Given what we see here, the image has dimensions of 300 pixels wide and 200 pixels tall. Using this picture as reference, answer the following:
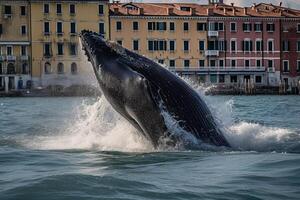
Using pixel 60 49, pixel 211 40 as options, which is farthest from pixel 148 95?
pixel 211 40

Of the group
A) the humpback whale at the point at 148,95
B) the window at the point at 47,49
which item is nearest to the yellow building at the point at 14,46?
the window at the point at 47,49

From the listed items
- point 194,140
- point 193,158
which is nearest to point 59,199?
point 193,158

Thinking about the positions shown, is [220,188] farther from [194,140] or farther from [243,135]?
[243,135]

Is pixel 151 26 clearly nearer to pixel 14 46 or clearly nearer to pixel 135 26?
pixel 135 26

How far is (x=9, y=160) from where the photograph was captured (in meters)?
8.76

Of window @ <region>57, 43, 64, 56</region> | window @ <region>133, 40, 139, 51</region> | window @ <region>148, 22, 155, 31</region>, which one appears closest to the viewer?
window @ <region>57, 43, 64, 56</region>

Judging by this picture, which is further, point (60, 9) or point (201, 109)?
point (60, 9)

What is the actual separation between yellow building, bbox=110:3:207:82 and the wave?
64455 millimetres

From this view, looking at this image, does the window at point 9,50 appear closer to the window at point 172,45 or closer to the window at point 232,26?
the window at point 172,45

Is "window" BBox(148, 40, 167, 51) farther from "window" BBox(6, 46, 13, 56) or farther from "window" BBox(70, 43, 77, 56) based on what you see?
"window" BBox(6, 46, 13, 56)

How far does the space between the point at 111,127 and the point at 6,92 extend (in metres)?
61.0

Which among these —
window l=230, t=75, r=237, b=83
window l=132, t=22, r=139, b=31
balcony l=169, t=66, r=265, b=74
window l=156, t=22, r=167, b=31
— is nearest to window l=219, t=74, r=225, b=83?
balcony l=169, t=66, r=265, b=74

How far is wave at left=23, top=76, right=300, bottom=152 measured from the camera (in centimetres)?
952

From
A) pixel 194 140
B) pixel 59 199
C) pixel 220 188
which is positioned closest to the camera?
pixel 59 199
